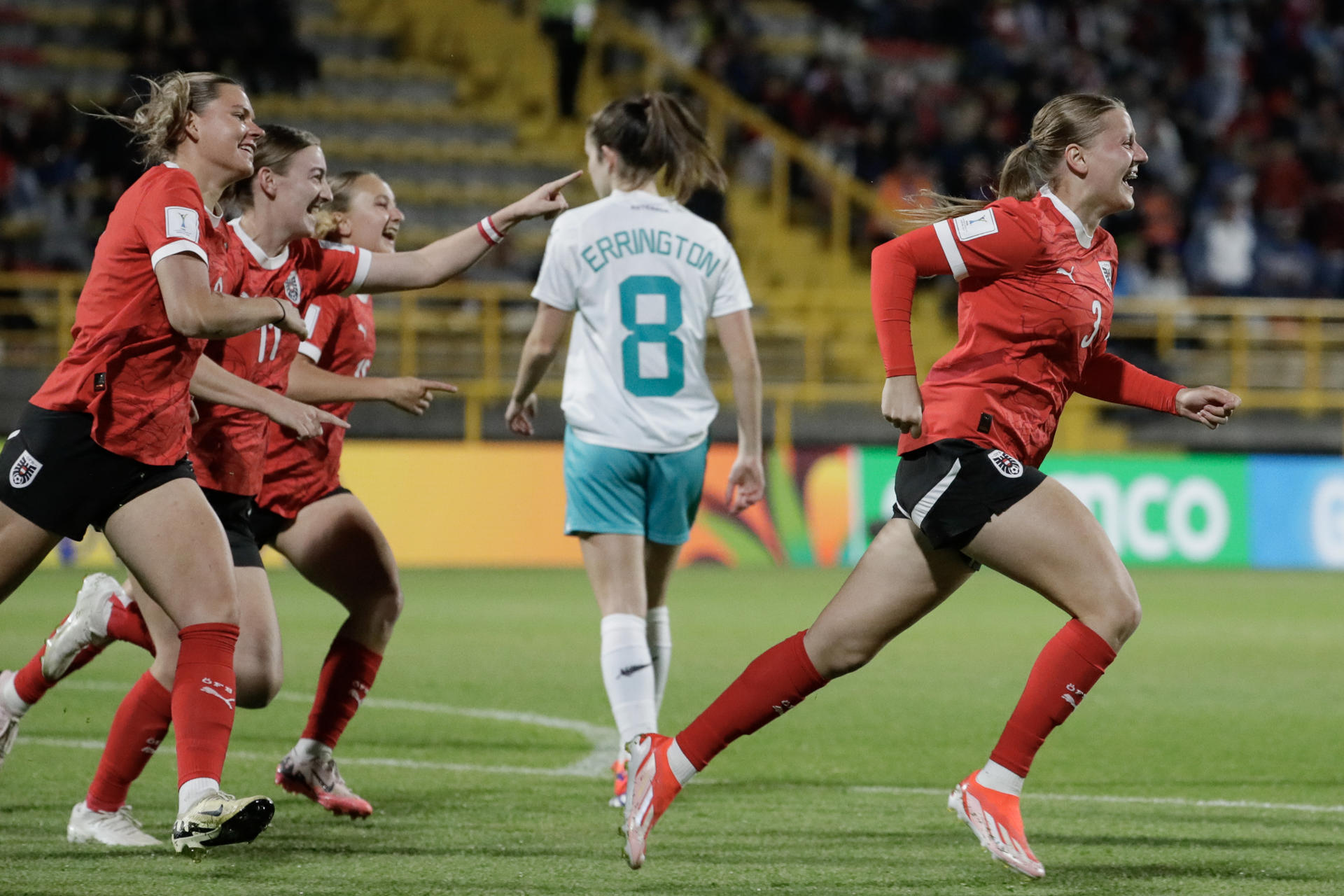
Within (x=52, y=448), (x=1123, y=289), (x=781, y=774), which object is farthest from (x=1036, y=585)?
(x=1123, y=289)

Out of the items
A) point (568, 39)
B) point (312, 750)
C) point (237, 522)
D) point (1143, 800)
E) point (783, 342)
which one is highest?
point (568, 39)

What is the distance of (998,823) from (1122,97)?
20.0 metres

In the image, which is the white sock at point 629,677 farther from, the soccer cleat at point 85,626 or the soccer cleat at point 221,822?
the soccer cleat at point 221,822

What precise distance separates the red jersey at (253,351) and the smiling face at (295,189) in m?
0.10

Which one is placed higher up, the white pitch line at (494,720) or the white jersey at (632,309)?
the white jersey at (632,309)

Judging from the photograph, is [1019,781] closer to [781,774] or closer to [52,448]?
[781,774]

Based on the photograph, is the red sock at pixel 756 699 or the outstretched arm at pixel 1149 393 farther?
the outstretched arm at pixel 1149 393

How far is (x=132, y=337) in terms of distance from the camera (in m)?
4.68

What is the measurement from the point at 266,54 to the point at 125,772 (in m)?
17.5

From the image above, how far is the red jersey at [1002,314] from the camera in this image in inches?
191

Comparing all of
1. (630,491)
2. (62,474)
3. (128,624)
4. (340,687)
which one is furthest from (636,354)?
(62,474)

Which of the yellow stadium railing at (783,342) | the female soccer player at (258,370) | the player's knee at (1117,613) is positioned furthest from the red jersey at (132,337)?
the yellow stadium railing at (783,342)

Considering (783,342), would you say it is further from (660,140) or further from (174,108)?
(174,108)

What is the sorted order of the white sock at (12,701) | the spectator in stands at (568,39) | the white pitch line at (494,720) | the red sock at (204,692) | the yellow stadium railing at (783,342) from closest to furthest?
the red sock at (204,692) → the white sock at (12,701) → the white pitch line at (494,720) → the yellow stadium railing at (783,342) → the spectator in stands at (568,39)
